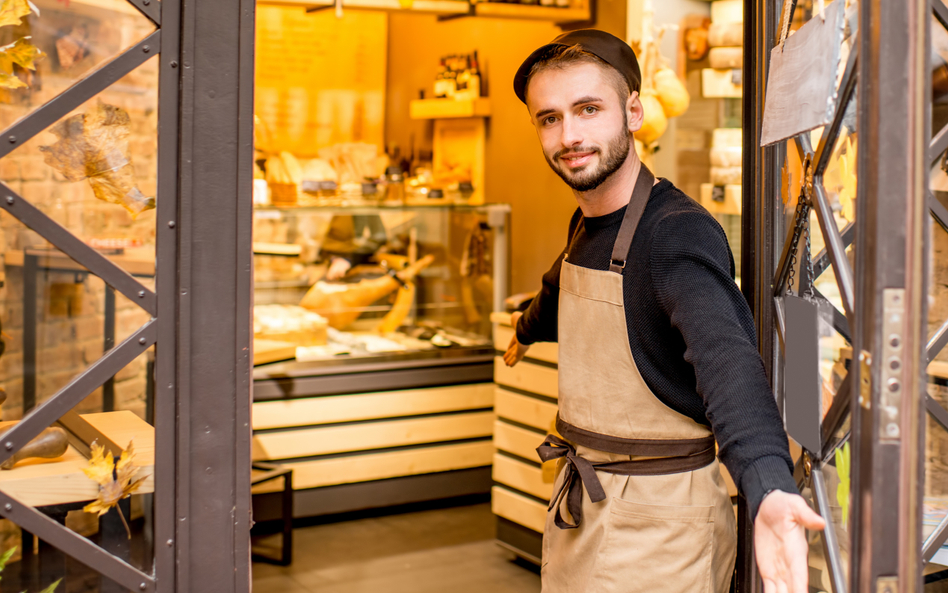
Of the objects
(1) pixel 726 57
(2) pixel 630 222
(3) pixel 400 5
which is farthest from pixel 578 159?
(3) pixel 400 5

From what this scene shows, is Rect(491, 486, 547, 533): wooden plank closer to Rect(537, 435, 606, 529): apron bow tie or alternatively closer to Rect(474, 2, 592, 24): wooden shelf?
Rect(537, 435, 606, 529): apron bow tie

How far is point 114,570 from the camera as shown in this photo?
143cm

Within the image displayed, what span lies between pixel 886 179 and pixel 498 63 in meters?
5.00

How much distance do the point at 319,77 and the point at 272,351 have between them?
11.0 feet

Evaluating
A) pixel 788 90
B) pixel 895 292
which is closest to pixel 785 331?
pixel 788 90

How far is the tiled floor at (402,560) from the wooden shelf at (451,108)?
8.80 feet

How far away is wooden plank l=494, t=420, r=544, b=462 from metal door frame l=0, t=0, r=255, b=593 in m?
2.54

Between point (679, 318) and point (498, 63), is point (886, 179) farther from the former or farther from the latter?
point (498, 63)

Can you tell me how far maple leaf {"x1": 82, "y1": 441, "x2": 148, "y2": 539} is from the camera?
4.76 feet

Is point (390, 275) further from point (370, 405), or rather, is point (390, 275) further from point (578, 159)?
point (578, 159)

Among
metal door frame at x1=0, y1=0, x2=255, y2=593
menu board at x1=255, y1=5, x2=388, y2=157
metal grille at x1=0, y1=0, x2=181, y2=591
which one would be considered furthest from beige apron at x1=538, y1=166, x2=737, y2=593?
menu board at x1=255, y1=5, x2=388, y2=157

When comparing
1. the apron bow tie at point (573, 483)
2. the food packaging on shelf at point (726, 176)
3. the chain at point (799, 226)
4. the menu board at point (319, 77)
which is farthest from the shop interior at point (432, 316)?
the chain at point (799, 226)

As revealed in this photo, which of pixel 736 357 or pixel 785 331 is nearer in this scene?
pixel 736 357

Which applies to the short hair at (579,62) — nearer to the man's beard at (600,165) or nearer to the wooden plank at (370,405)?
the man's beard at (600,165)
